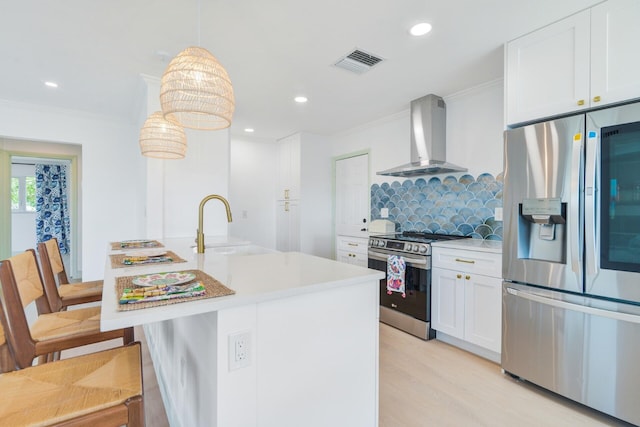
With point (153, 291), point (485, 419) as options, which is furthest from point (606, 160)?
point (153, 291)

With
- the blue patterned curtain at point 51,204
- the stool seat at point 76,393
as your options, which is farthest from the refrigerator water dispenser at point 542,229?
the blue patterned curtain at point 51,204

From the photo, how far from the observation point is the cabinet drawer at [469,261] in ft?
7.84

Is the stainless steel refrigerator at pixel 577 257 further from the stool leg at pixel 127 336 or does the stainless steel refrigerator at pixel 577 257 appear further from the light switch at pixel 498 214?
the stool leg at pixel 127 336

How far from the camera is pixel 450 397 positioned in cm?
196

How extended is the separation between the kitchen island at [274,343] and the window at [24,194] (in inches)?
300

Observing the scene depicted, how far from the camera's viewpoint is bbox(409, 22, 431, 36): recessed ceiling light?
206cm

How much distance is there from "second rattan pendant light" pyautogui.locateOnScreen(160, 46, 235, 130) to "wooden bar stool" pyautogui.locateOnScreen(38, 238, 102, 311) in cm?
119

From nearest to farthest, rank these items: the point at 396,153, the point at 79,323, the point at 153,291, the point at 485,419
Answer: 1. the point at 153,291
2. the point at 79,323
3. the point at 485,419
4. the point at 396,153

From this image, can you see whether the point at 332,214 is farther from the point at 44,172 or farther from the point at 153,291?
the point at 44,172

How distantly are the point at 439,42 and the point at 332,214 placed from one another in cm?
324

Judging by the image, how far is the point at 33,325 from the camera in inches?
57.8

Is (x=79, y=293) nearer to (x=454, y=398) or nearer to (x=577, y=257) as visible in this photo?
(x=454, y=398)

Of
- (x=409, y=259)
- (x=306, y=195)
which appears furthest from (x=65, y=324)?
(x=306, y=195)

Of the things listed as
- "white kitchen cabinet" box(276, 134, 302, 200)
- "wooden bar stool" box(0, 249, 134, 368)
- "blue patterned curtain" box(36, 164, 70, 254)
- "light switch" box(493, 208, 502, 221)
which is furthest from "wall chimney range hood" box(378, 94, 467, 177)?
"blue patterned curtain" box(36, 164, 70, 254)
